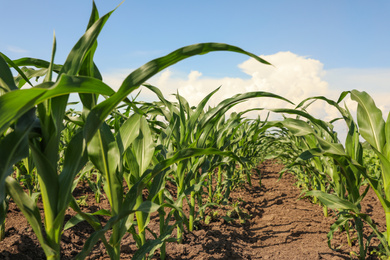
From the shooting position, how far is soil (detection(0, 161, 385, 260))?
193 cm

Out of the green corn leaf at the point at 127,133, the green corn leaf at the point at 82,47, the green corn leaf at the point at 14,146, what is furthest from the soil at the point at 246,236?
the green corn leaf at the point at 82,47

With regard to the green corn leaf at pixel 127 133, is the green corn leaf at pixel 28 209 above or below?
below

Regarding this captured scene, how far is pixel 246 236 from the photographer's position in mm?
2580

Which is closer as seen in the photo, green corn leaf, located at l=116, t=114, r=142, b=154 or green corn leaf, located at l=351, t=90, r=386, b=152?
green corn leaf, located at l=116, t=114, r=142, b=154

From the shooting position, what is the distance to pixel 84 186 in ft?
12.3

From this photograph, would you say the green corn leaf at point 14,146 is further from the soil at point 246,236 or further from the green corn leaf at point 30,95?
the soil at point 246,236

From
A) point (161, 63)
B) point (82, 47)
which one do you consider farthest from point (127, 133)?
point (161, 63)

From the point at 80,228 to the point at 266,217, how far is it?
1748 millimetres

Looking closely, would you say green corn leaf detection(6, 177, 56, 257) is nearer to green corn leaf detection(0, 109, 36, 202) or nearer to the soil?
green corn leaf detection(0, 109, 36, 202)

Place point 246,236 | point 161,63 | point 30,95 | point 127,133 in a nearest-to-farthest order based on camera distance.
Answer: point 30,95, point 161,63, point 127,133, point 246,236

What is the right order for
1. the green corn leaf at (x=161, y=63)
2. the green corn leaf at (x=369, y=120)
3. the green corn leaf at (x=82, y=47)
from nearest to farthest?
1. the green corn leaf at (x=161, y=63)
2. the green corn leaf at (x=82, y=47)
3. the green corn leaf at (x=369, y=120)

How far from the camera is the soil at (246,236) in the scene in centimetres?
193

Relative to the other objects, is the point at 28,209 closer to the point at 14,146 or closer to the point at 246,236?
the point at 14,146

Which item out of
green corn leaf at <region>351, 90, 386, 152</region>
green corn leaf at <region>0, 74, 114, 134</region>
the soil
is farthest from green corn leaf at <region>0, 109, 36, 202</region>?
green corn leaf at <region>351, 90, 386, 152</region>
